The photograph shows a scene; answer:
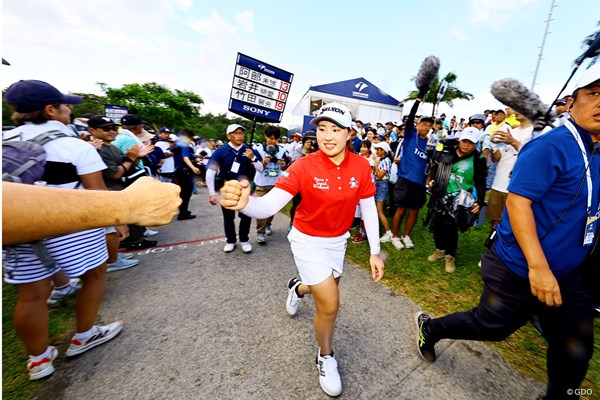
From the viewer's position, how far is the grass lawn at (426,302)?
2.20 metres

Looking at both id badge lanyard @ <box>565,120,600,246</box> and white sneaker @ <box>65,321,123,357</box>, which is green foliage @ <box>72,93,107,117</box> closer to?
white sneaker @ <box>65,321,123,357</box>

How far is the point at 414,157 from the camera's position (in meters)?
4.54

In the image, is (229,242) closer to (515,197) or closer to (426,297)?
(426,297)

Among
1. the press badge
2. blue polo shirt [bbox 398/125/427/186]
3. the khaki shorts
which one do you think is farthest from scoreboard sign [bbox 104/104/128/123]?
the press badge

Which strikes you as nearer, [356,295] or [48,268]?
[48,268]

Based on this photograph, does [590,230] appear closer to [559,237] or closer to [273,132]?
[559,237]

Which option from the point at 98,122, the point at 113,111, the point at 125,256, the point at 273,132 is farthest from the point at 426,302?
the point at 113,111

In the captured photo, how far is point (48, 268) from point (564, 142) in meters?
3.78

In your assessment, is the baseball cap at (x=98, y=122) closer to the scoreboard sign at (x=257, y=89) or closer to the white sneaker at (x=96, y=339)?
the scoreboard sign at (x=257, y=89)

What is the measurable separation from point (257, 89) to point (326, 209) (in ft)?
6.35

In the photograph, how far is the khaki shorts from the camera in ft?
13.7

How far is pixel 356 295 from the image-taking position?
3.36 meters

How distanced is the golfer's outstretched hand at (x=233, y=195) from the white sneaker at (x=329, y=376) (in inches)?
58.5

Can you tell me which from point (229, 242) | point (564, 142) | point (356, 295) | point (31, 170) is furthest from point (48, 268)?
point (564, 142)
